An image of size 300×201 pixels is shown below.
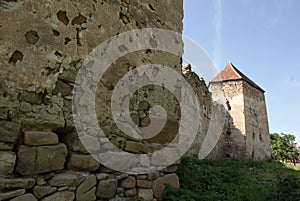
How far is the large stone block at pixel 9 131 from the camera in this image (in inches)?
68.1

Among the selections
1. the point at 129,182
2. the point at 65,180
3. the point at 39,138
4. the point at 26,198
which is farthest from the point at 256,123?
the point at 26,198

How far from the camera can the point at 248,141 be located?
14.1 meters

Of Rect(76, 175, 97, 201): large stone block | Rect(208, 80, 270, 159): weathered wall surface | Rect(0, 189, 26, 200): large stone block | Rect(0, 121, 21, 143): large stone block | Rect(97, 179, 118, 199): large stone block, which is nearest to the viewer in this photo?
Rect(0, 189, 26, 200): large stone block

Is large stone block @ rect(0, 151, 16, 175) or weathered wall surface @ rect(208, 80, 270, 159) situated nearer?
large stone block @ rect(0, 151, 16, 175)

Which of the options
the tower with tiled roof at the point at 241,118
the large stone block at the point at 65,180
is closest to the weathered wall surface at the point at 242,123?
the tower with tiled roof at the point at 241,118

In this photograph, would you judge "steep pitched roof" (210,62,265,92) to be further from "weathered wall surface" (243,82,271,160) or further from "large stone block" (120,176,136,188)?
"large stone block" (120,176,136,188)

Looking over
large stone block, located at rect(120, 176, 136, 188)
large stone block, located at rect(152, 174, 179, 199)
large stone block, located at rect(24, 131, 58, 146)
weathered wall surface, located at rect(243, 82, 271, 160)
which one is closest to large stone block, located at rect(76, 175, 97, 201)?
large stone block, located at rect(120, 176, 136, 188)

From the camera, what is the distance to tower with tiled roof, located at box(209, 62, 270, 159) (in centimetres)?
1369

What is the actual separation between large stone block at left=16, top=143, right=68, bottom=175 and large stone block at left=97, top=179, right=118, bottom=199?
16.7 inches

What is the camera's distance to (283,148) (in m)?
29.4

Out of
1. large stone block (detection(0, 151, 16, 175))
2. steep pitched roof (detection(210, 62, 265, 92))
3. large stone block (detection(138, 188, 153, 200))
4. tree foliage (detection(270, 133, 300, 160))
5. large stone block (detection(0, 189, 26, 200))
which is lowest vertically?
large stone block (detection(138, 188, 153, 200))

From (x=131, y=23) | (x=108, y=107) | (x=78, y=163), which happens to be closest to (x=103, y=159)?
(x=78, y=163)

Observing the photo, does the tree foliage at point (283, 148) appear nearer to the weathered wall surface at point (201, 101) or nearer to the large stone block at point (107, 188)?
the weathered wall surface at point (201, 101)

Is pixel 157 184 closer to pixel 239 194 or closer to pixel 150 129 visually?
pixel 150 129
